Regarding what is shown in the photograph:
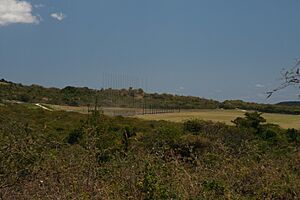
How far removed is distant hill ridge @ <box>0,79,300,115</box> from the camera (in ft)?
222

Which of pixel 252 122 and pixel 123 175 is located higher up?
pixel 252 122

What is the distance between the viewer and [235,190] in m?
7.62

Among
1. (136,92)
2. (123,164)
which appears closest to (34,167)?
(123,164)

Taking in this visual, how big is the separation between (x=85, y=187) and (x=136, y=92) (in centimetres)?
7180

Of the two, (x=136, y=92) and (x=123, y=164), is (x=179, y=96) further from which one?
(x=123, y=164)

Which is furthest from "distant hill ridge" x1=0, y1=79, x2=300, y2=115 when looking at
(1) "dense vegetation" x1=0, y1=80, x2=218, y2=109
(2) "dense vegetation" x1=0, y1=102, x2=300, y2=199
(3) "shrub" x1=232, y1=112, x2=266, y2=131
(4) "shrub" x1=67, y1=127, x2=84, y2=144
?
(2) "dense vegetation" x1=0, y1=102, x2=300, y2=199

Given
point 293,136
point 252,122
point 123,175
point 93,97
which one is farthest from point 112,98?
point 123,175

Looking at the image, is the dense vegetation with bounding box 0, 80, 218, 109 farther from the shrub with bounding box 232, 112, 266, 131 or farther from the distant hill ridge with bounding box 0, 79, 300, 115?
the shrub with bounding box 232, 112, 266, 131

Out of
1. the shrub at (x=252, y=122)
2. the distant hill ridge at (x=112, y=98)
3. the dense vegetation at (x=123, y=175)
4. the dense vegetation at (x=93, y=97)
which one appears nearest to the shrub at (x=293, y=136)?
the shrub at (x=252, y=122)

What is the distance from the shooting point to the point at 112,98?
6638 centimetres

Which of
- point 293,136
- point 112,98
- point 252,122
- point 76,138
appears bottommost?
point 293,136

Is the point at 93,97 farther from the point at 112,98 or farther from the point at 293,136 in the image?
the point at 293,136

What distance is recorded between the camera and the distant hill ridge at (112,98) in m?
67.8

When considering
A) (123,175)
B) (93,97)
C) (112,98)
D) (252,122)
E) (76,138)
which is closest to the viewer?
(123,175)
